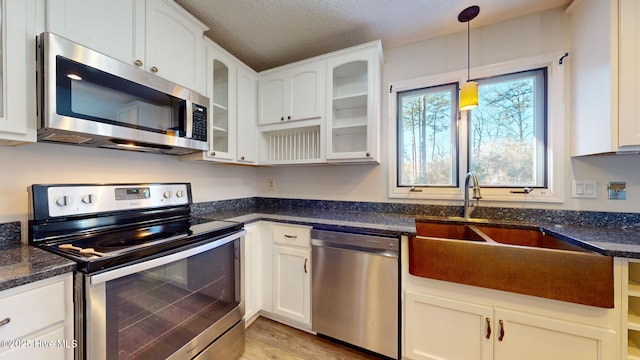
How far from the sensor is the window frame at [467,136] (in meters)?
1.60

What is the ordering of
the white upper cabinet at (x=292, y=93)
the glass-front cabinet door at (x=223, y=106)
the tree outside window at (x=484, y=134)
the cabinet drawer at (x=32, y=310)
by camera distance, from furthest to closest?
the white upper cabinet at (x=292, y=93) < the glass-front cabinet door at (x=223, y=106) < the tree outside window at (x=484, y=134) < the cabinet drawer at (x=32, y=310)

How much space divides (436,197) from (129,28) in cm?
232

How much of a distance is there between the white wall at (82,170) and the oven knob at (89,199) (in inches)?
6.2

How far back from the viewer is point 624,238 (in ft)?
3.92

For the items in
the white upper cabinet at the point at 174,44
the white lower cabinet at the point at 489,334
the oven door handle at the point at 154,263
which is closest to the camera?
the oven door handle at the point at 154,263

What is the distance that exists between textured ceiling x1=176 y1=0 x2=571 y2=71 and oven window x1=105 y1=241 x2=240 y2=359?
1.63 metres

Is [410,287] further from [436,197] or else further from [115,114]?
[115,114]

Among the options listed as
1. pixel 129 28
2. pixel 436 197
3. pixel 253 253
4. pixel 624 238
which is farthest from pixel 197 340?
pixel 624 238

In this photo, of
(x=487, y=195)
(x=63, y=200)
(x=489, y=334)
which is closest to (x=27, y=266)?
(x=63, y=200)

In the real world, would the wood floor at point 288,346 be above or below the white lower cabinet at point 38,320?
below

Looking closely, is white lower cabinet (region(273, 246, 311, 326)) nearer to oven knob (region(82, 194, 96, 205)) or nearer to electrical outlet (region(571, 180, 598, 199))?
oven knob (region(82, 194, 96, 205))

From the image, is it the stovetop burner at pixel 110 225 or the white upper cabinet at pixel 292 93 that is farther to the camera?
the white upper cabinet at pixel 292 93

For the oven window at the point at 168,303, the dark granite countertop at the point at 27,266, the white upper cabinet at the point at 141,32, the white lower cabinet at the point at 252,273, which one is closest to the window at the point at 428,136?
the white lower cabinet at the point at 252,273

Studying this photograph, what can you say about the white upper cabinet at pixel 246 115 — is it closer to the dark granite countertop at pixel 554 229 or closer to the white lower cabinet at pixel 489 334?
the dark granite countertop at pixel 554 229
